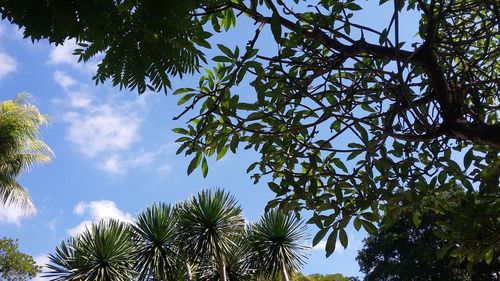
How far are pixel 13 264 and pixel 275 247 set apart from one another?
34.2 feet

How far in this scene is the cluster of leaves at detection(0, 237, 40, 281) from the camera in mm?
18688

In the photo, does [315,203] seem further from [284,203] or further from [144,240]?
[144,240]

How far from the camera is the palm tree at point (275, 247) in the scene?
1448 cm

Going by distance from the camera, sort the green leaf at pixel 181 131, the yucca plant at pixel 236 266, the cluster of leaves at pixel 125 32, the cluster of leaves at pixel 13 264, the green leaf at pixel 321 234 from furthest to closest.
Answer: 1. the cluster of leaves at pixel 13 264
2. the yucca plant at pixel 236 266
3. the green leaf at pixel 181 131
4. the green leaf at pixel 321 234
5. the cluster of leaves at pixel 125 32

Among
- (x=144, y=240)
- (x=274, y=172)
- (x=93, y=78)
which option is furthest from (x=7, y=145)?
(x=93, y=78)

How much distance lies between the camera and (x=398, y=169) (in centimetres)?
318

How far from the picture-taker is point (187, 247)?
14.3m

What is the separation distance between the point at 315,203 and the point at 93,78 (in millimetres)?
1686

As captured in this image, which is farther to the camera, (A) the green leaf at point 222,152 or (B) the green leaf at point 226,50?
(A) the green leaf at point 222,152

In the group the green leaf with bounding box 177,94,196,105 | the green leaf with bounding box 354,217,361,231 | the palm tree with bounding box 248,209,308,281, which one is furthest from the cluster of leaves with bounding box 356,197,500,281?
the green leaf with bounding box 177,94,196,105

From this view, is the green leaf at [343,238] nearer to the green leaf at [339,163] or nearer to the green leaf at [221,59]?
the green leaf at [339,163]

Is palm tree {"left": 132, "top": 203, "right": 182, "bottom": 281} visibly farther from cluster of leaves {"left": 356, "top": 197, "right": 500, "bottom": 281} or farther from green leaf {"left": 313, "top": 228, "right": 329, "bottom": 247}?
green leaf {"left": 313, "top": 228, "right": 329, "bottom": 247}

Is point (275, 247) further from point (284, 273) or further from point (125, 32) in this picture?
point (125, 32)

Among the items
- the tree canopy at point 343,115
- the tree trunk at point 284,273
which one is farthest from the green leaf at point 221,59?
the tree trunk at point 284,273
